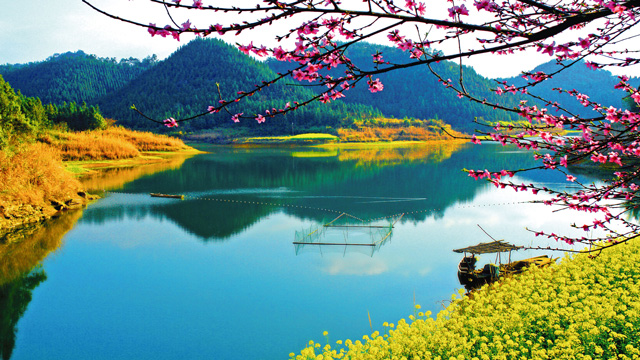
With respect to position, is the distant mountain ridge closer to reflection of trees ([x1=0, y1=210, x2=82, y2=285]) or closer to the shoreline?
the shoreline

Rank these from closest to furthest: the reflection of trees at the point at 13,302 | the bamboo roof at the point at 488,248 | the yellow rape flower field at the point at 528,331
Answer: the yellow rape flower field at the point at 528,331
the reflection of trees at the point at 13,302
the bamboo roof at the point at 488,248

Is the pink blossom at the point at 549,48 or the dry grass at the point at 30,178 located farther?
the dry grass at the point at 30,178

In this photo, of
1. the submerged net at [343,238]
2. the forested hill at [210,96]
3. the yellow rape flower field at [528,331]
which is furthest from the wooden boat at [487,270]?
the forested hill at [210,96]

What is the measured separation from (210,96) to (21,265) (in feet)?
479

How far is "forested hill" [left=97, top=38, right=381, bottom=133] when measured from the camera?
133m

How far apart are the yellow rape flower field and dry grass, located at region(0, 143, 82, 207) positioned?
78.6 feet

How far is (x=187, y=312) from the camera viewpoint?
45.9ft

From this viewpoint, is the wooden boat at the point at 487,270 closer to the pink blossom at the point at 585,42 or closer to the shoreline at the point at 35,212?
the pink blossom at the point at 585,42

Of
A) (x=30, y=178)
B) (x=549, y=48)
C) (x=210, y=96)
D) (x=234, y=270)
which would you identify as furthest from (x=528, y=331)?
Answer: (x=210, y=96)

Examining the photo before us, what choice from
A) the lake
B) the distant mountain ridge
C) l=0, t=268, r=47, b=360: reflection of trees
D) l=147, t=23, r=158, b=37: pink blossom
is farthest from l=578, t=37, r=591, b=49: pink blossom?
the distant mountain ridge

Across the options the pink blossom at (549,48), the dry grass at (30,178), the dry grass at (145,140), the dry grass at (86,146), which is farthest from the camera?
the dry grass at (145,140)

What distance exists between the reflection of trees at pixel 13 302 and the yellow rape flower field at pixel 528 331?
9.01m

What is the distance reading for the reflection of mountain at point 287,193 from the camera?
2808 centimetres

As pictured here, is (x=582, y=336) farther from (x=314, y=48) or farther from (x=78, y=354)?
(x=78, y=354)
